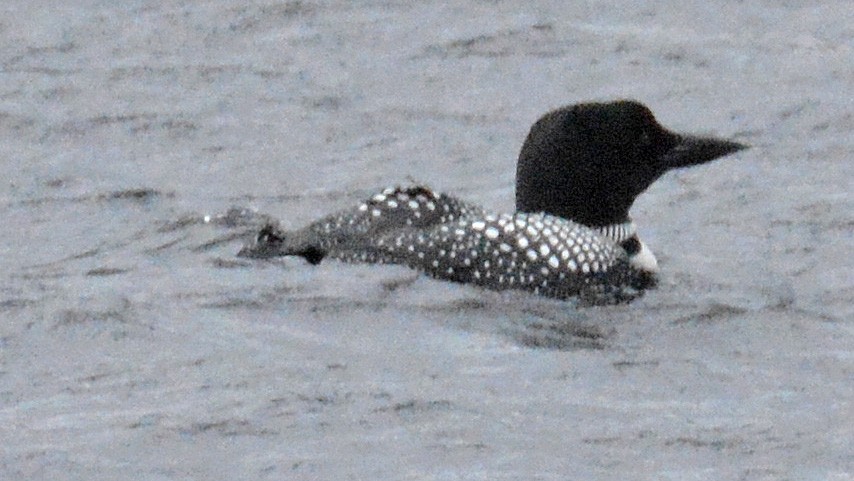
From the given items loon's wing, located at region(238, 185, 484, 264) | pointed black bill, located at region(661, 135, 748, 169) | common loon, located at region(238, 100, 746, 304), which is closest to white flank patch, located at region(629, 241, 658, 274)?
common loon, located at region(238, 100, 746, 304)

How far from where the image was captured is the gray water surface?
7.11 m

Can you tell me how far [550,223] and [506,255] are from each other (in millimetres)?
257

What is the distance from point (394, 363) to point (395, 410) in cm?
49

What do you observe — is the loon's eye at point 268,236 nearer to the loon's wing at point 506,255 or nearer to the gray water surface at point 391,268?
the gray water surface at point 391,268

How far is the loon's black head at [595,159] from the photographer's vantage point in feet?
29.5

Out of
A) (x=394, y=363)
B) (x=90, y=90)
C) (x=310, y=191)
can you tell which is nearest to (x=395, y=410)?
(x=394, y=363)

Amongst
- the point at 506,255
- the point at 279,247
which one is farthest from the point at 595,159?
the point at 279,247

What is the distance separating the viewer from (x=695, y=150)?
30.6 ft

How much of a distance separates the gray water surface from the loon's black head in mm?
349

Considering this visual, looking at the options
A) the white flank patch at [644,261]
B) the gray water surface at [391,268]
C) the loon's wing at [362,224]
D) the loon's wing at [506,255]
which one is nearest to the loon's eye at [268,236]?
the loon's wing at [362,224]

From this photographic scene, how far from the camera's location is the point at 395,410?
7.36 m

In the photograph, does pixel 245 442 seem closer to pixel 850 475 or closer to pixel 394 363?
pixel 394 363

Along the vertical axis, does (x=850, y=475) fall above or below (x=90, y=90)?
below

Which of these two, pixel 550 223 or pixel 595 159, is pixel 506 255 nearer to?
pixel 550 223
